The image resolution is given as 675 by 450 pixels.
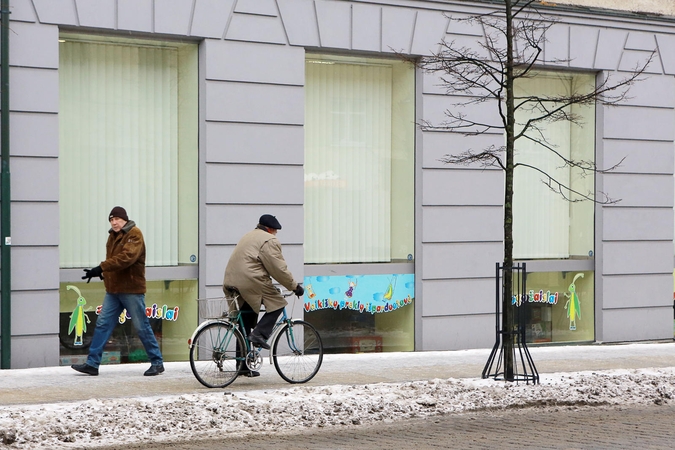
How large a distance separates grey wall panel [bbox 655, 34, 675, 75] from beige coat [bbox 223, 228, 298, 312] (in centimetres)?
798

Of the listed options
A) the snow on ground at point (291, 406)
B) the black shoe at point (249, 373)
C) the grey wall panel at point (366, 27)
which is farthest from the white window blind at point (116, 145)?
the snow on ground at point (291, 406)

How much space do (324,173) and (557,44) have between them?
13.2ft

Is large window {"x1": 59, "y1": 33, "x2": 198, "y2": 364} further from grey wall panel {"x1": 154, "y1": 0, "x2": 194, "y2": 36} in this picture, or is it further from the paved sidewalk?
the paved sidewalk

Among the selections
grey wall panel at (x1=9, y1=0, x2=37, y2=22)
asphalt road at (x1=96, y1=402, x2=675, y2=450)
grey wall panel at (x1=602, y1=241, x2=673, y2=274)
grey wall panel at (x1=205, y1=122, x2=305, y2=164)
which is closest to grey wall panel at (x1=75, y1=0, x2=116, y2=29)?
grey wall panel at (x1=9, y1=0, x2=37, y2=22)

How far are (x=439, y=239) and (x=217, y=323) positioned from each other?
4662 mm

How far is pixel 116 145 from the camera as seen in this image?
12766 millimetres

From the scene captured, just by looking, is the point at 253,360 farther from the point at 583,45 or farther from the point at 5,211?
the point at 583,45

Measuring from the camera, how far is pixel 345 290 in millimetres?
13953

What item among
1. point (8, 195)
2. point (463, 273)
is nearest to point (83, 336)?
point (8, 195)

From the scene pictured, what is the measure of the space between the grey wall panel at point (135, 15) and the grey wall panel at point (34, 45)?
79cm

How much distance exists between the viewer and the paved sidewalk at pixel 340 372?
1009cm

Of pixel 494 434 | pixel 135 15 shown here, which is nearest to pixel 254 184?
pixel 135 15

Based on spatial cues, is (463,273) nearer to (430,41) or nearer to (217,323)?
(430,41)

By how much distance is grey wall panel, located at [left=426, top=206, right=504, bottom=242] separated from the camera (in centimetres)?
1425
